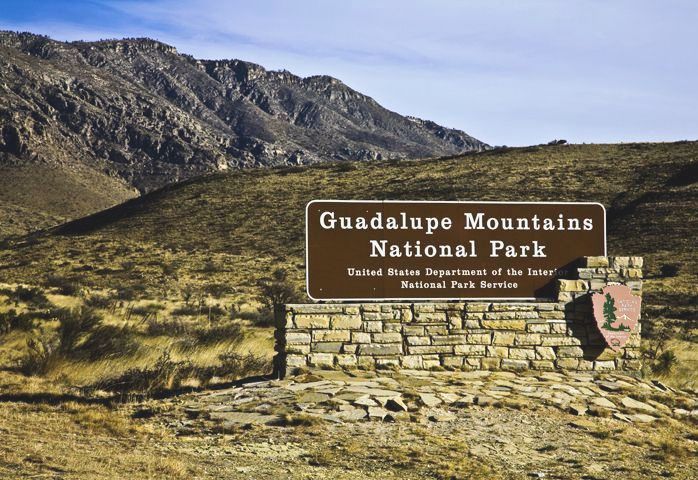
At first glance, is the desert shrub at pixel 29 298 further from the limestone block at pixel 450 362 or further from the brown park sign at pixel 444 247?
the limestone block at pixel 450 362

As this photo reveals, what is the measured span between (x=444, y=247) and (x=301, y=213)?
41.9 meters

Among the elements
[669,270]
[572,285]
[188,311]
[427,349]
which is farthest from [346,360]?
[669,270]

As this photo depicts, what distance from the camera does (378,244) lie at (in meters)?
11.2

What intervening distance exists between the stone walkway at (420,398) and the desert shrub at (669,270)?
1011 inches

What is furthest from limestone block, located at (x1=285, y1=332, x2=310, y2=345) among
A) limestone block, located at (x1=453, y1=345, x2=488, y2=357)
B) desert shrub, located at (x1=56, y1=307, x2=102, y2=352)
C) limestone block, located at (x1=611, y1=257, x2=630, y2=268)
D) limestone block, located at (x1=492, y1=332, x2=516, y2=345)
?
limestone block, located at (x1=611, y1=257, x2=630, y2=268)

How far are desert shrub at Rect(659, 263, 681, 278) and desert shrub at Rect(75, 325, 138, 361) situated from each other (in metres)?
28.3

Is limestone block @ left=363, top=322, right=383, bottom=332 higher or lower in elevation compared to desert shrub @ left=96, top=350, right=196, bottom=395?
higher

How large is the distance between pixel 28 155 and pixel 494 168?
6208cm

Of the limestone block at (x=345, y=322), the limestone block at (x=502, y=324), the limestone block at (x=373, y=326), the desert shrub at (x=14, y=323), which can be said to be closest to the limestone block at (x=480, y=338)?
the limestone block at (x=502, y=324)

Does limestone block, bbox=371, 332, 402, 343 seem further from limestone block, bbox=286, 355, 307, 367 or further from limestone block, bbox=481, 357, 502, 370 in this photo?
limestone block, bbox=481, 357, 502, 370

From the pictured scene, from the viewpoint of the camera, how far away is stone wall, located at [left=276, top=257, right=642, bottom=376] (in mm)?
10375

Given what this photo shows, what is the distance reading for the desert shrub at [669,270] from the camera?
3429 cm

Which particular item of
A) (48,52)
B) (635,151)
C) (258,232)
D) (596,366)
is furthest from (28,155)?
(596,366)

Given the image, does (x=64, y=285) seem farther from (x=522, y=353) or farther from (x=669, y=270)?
(x=669, y=270)
